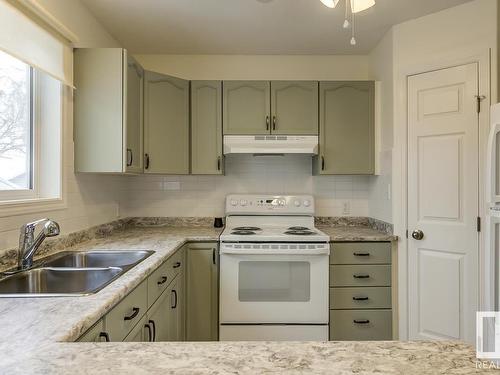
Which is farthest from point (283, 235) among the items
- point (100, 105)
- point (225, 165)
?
point (100, 105)

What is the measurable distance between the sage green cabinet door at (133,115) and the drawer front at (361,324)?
1.80 metres

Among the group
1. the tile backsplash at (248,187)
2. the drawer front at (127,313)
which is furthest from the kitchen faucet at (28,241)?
the tile backsplash at (248,187)

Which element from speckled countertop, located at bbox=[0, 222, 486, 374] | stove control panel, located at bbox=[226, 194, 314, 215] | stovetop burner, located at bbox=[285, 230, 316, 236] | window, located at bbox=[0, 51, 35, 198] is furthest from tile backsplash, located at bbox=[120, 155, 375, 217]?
speckled countertop, located at bbox=[0, 222, 486, 374]

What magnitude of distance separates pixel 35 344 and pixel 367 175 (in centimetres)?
265

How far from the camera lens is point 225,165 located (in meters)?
2.96

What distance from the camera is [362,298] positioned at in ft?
7.89

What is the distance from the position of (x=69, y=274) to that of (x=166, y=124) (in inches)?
55.6

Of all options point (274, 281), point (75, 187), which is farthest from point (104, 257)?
point (274, 281)

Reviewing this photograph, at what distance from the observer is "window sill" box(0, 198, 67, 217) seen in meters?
1.49

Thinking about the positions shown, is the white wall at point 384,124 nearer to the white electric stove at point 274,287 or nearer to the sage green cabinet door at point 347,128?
the sage green cabinet door at point 347,128

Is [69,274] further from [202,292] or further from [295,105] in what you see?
[295,105]

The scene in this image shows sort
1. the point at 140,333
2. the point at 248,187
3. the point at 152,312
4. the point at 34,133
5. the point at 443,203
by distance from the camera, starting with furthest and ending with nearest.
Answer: the point at 248,187 → the point at 443,203 → the point at 34,133 → the point at 152,312 → the point at 140,333

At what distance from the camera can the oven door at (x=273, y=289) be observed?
7.71 ft

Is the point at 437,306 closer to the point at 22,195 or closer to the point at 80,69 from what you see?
the point at 22,195
